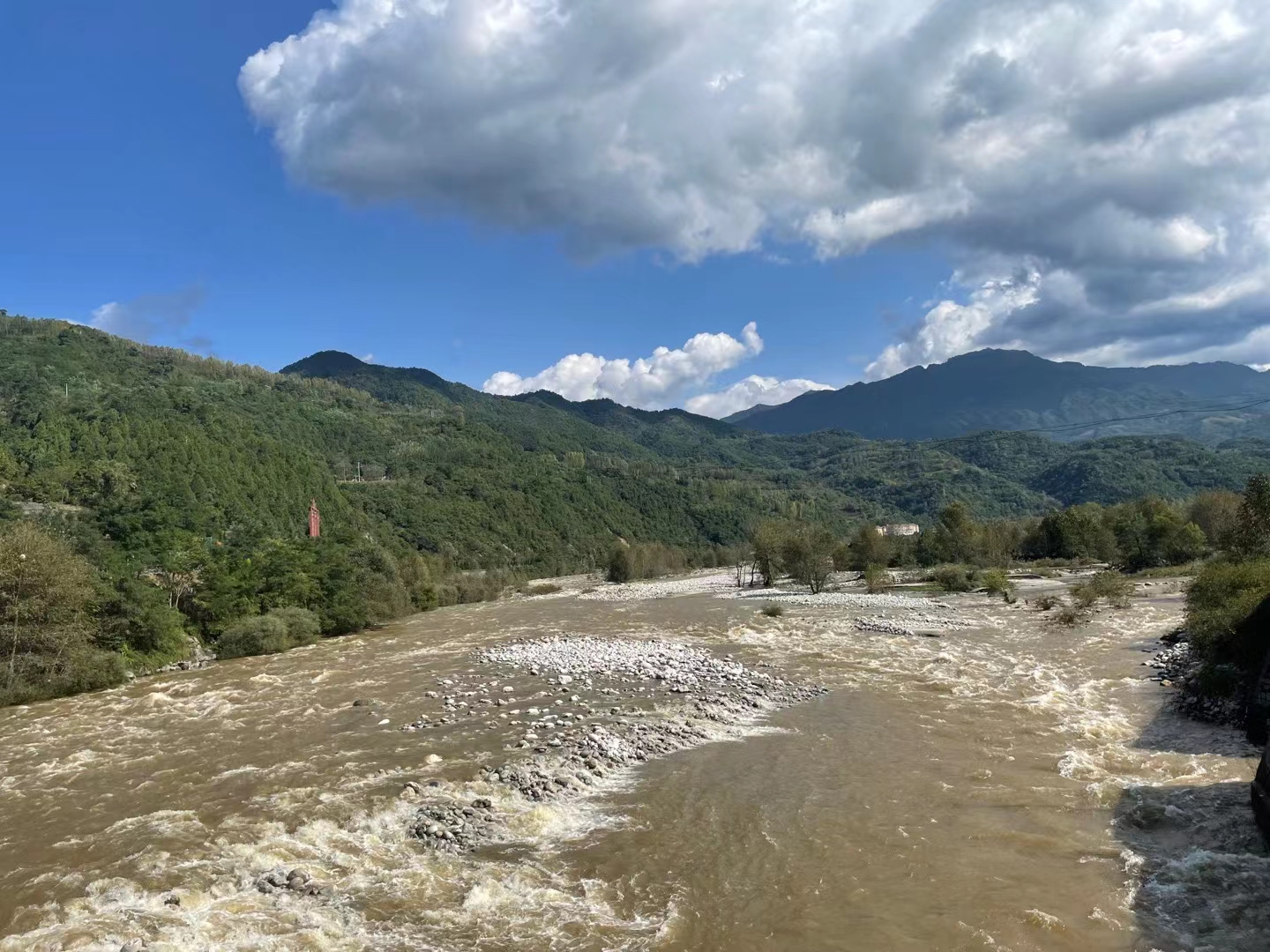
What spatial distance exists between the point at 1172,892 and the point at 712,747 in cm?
957

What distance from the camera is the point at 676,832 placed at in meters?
12.4

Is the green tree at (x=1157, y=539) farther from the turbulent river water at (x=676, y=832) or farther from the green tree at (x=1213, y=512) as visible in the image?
the turbulent river water at (x=676, y=832)

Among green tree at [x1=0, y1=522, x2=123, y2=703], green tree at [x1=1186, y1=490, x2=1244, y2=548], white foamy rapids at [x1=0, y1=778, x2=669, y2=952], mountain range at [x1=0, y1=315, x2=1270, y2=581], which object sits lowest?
green tree at [x1=1186, y1=490, x2=1244, y2=548]

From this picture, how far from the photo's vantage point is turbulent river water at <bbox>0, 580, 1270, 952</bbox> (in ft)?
30.8

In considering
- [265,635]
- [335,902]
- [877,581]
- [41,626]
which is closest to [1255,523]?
[877,581]

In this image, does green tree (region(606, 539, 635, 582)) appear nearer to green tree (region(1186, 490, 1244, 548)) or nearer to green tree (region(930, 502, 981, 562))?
green tree (region(930, 502, 981, 562))

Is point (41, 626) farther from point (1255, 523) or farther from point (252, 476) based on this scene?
point (252, 476)

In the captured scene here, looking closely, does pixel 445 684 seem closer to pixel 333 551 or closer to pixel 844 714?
pixel 844 714

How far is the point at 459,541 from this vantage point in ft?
428

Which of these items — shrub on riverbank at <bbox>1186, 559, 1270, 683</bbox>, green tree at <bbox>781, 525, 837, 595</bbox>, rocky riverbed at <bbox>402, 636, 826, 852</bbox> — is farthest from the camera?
green tree at <bbox>781, 525, 837, 595</bbox>

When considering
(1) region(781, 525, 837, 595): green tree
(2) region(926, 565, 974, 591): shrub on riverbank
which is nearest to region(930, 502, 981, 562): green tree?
(2) region(926, 565, 974, 591): shrub on riverbank

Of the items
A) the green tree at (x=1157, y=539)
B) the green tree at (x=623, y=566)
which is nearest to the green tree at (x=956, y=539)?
the green tree at (x=1157, y=539)

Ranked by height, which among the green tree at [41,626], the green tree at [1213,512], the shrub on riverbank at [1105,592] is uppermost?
the green tree at [41,626]

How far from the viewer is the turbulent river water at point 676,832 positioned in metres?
9.38
